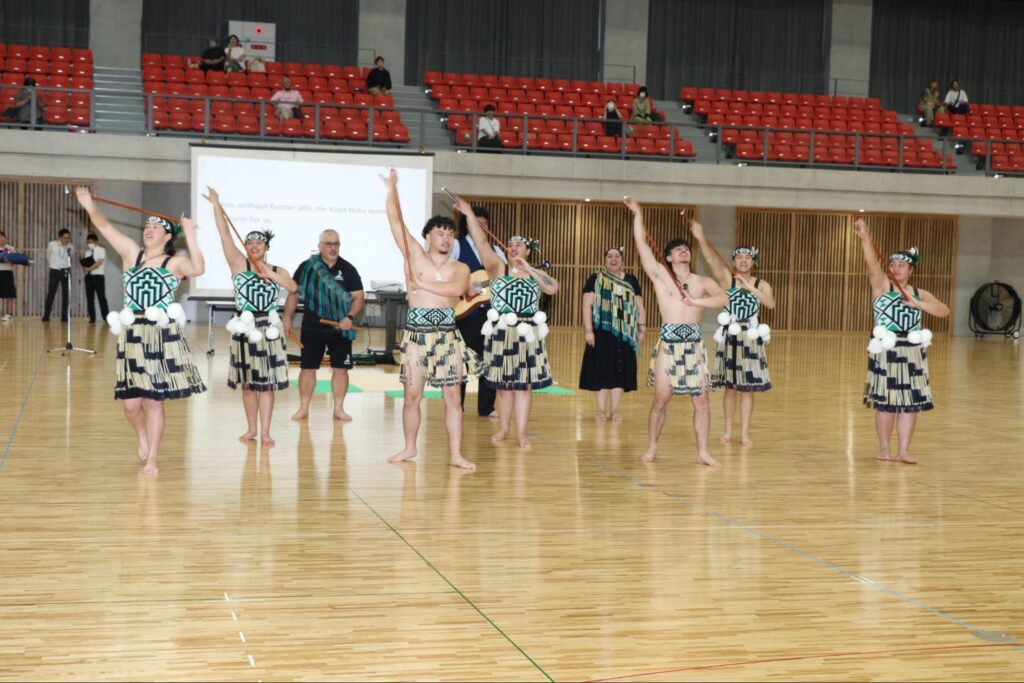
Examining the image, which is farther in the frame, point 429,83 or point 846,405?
point 429,83

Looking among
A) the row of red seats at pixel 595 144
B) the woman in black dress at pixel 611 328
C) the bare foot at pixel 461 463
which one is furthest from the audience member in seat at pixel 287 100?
the bare foot at pixel 461 463

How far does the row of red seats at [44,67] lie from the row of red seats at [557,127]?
6.58m

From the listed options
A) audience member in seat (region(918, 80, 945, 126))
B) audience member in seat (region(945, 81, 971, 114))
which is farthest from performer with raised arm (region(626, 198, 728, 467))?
audience member in seat (region(945, 81, 971, 114))

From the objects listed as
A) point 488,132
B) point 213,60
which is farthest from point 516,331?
point 213,60

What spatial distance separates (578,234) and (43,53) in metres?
10.5

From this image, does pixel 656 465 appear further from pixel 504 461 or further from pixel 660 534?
pixel 660 534

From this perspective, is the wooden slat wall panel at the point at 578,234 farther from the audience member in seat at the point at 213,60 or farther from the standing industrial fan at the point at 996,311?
the standing industrial fan at the point at 996,311

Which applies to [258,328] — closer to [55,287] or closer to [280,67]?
[55,287]

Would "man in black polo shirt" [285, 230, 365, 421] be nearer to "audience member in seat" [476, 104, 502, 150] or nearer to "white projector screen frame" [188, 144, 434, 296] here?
"white projector screen frame" [188, 144, 434, 296]

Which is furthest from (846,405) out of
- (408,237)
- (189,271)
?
(189,271)

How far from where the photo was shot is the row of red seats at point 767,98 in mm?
24828

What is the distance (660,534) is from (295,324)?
17.4 metres

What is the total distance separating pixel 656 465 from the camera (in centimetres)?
795

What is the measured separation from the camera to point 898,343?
8062mm
